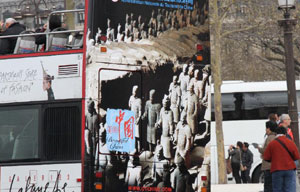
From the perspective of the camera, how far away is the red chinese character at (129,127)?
12916 mm

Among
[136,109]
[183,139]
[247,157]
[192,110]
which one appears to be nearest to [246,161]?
[247,157]

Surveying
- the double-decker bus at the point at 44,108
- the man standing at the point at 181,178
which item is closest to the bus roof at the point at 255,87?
the man standing at the point at 181,178

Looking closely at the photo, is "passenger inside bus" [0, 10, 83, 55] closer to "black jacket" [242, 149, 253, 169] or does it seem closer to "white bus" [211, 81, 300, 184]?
"black jacket" [242, 149, 253, 169]

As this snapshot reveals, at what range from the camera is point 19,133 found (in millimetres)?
13422

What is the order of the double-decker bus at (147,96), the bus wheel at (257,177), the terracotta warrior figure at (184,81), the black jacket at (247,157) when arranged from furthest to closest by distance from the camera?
1. the bus wheel at (257,177)
2. the black jacket at (247,157)
3. the terracotta warrior figure at (184,81)
4. the double-decker bus at (147,96)

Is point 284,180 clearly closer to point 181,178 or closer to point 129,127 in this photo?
point 181,178

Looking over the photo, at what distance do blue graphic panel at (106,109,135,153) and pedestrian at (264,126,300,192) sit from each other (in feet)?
8.91

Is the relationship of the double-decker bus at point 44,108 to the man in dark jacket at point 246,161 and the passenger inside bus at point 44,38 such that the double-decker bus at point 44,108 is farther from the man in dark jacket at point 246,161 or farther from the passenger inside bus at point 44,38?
the man in dark jacket at point 246,161

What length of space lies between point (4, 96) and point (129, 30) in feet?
6.97

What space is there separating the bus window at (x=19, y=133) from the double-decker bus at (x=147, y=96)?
102cm

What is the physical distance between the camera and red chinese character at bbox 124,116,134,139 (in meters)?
12.9

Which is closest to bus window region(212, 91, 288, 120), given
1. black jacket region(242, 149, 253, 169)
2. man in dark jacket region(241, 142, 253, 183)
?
man in dark jacket region(241, 142, 253, 183)

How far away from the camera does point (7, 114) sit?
13508mm

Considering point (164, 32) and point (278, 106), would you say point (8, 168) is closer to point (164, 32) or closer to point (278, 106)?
point (164, 32)
